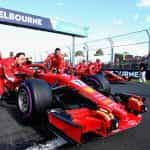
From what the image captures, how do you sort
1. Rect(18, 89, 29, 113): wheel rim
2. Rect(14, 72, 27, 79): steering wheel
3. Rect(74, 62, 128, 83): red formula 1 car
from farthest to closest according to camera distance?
Rect(74, 62, 128, 83): red formula 1 car
Rect(14, 72, 27, 79): steering wheel
Rect(18, 89, 29, 113): wheel rim

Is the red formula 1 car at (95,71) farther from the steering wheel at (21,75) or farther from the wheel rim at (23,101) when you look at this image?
the wheel rim at (23,101)

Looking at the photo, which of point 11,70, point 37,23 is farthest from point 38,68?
point 37,23

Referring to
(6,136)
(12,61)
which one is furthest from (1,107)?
(6,136)

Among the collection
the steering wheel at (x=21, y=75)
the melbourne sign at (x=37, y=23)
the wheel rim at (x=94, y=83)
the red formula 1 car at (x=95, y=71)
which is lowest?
the red formula 1 car at (x=95, y=71)

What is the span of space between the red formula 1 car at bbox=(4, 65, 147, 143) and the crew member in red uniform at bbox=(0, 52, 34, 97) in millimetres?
1209

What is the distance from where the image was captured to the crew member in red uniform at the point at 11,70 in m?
6.96

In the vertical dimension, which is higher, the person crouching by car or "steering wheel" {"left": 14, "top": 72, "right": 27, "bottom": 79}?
"steering wheel" {"left": 14, "top": 72, "right": 27, "bottom": 79}

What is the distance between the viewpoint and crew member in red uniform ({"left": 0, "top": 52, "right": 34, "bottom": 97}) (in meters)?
6.96

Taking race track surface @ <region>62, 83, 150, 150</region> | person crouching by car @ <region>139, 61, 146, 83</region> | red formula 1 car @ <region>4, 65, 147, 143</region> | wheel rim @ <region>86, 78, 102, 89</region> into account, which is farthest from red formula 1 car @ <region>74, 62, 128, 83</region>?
race track surface @ <region>62, 83, 150, 150</region>

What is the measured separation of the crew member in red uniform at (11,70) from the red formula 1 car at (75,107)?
1.21 metres

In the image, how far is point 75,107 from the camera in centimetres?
493

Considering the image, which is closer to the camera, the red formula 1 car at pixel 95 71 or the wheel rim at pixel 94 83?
the wheel rim at pixel 94 83

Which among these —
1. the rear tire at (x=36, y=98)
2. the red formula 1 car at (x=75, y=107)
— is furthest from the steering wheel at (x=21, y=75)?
the rear tire at (x=36, y=98)

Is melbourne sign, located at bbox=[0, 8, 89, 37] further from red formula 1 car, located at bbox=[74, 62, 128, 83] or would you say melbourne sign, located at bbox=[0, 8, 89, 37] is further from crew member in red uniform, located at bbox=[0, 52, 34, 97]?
crew member in red uniform, located at bbox=[0, 52, 34, 97]
